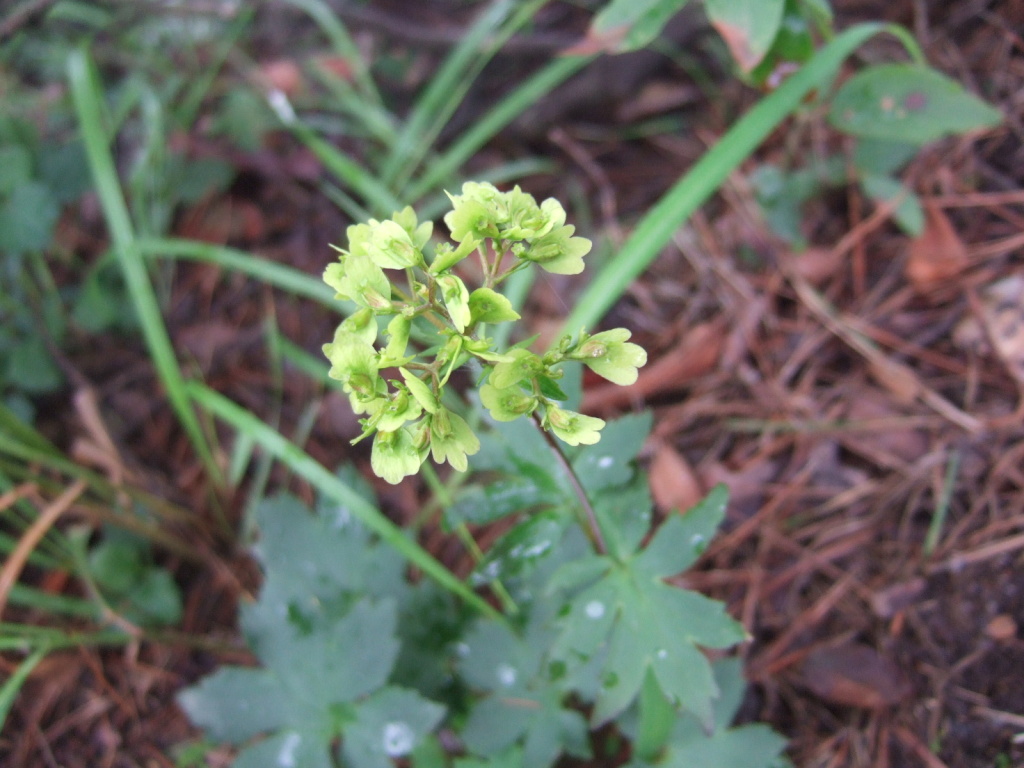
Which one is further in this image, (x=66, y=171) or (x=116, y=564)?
(x=66, y=171)

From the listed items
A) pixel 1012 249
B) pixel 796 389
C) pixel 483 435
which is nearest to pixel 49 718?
pixel 483 435

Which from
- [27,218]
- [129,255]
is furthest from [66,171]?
[129,255]

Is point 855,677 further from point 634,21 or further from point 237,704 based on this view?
point 634,21

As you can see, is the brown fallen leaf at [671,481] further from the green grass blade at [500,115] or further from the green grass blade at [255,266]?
the green grass blade at [500,115]

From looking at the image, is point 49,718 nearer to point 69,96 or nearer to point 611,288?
point 611,288

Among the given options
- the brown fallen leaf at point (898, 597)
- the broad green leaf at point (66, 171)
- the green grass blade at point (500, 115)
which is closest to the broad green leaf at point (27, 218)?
the broad green leaf at point (66, 171)

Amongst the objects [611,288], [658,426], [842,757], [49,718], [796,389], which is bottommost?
[49,718]
